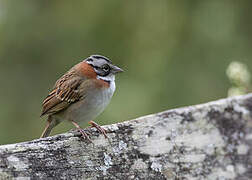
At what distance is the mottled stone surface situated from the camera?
2.35 m

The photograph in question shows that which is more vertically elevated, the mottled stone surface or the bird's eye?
the bird's eye

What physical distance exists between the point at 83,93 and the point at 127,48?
2.84 metres

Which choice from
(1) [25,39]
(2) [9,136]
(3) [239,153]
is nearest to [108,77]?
(3) [239,153]

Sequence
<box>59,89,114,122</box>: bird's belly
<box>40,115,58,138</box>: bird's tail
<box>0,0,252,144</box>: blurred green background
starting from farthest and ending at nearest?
<box>0,0,252,144</box>: blurred green background
<box>40,115,58,138</box>: bird's tail
<box>59,89,114,122</box>: bird's belly

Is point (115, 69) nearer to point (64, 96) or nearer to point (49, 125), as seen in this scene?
point (64, 96)

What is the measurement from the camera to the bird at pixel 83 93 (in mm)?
4039

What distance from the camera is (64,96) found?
4203 mm

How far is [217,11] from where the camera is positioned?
6.71 meters

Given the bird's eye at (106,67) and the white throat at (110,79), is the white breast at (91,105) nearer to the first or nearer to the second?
the white throat at (110,79)

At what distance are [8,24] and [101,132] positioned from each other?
15.2 ft

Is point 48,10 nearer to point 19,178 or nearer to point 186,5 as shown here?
point 186,5

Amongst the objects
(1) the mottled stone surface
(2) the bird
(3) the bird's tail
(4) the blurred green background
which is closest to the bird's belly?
(2) the bird

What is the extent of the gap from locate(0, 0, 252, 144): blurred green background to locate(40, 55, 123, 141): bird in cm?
175

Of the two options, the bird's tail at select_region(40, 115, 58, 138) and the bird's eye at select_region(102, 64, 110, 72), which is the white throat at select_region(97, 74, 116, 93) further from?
the bird's tail at select_region(40, 115, 58, 138)
